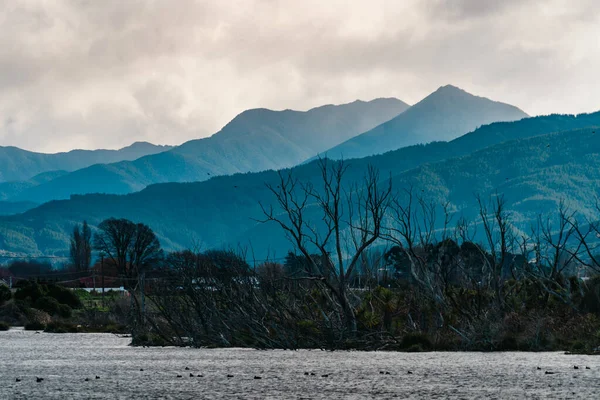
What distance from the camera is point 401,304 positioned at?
104 ft

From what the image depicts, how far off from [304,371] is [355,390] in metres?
4.36

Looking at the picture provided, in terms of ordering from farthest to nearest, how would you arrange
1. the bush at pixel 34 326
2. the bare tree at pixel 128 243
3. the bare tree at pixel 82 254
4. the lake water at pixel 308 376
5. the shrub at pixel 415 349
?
the bare tree at pixel 82 254
the bare tree at pixel 128 243
the bush at pixel 34 326
the shrub at pixel 415 349
the lake water at pixel 308 376

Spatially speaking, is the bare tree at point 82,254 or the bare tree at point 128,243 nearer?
the bare tree at point 128,243

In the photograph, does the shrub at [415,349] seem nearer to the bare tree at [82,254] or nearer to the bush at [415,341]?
the bush at [415,341]

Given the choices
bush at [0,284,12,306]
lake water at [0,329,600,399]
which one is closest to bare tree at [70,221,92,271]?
bush at [0,284,12,306]

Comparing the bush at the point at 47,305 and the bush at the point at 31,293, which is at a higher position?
the bush at the point at 31,293

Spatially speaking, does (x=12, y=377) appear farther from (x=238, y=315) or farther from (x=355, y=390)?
(x=238, y=315)

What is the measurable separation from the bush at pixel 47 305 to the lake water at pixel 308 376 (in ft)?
140

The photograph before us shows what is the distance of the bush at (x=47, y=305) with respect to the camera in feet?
230

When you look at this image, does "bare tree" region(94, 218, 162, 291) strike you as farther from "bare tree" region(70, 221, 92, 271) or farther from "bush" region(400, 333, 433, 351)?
"bush" region(400, 333, 433, 351)

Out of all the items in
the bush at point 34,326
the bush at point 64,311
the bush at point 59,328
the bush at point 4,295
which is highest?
the bush at point 4,295

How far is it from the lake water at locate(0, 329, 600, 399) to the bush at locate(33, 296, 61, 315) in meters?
42.7

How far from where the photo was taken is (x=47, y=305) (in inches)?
2776

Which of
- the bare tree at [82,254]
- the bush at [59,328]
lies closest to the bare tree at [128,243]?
the bare tree at [82,254]
